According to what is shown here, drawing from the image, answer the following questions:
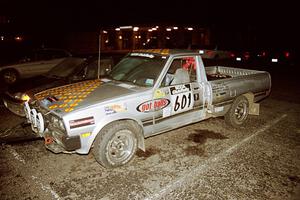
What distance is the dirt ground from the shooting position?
3.51m

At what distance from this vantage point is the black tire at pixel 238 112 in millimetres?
5848

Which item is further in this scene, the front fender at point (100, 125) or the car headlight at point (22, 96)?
the car headlight at point (22, 96)

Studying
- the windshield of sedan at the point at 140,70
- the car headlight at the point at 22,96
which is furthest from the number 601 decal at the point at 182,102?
the car headlight at the point at 22,96

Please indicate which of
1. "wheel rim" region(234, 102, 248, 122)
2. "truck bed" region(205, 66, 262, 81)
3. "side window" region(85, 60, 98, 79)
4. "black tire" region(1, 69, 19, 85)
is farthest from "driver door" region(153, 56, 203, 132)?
"black tire" region(1, 69, 19, 85)

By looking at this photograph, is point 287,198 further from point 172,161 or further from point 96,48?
point 96,48

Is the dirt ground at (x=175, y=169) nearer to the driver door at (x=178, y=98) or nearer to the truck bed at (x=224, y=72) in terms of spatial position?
the driver door at (x=178, y=98)

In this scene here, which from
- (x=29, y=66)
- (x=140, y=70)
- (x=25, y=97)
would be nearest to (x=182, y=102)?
(x=140, y=70)

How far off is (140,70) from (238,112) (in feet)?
9.54

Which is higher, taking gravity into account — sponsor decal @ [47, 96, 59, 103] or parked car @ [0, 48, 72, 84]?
parked car @ [0, 48, 72, 84]

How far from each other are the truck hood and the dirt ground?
108 cm

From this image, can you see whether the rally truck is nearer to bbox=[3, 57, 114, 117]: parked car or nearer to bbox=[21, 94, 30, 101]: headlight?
bbox=[21, 94, 30, 101]: headlight

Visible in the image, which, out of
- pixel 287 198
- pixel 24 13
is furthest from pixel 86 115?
pixel 24 13

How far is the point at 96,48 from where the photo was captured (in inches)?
1160

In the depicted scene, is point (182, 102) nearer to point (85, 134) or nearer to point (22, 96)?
point (85, 134)
